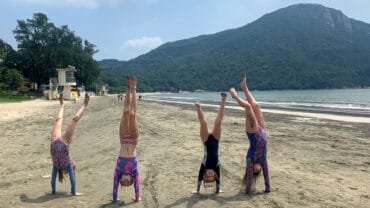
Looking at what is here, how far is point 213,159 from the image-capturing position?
6.16 meters

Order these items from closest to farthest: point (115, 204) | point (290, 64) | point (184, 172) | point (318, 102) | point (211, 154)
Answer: point (115, 204) < point (211, 154) < point (184, 172) < point (318, 102) < point (290, 64)

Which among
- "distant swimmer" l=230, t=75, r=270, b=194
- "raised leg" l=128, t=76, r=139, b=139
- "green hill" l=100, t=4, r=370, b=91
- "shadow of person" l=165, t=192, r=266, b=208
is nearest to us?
"raised leg" l=128, t=76, r=139, b=139

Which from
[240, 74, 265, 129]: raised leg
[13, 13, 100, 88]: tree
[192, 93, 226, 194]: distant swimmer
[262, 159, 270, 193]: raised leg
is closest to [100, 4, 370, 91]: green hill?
[13, 13, 100, 88]: tree

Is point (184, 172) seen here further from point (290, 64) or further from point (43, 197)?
point (290, 64)

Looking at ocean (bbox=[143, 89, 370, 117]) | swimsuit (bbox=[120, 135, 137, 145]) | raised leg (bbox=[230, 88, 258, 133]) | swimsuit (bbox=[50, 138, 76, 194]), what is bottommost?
ocean (bbox=[143, 89, 370, 117])

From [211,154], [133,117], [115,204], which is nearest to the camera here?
[133,117]

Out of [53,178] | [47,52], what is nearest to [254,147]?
[53,178]

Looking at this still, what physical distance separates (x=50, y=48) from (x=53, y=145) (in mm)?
79593

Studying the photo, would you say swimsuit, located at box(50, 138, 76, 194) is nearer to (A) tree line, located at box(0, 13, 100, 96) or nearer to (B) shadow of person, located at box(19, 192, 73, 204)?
(B) shadow of person, located at box(19, 192, 73, 204)

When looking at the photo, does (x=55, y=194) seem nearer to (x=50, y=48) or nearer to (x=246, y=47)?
(x=50, y=48)

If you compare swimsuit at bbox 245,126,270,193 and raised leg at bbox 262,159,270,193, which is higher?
swimsuit at bbox 245,126,270,193

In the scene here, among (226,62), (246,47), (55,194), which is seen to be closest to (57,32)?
(55,194)

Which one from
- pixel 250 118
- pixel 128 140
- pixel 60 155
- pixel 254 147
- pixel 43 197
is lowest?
pixel 43 197

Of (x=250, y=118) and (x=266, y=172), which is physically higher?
(x=250, y=118)
